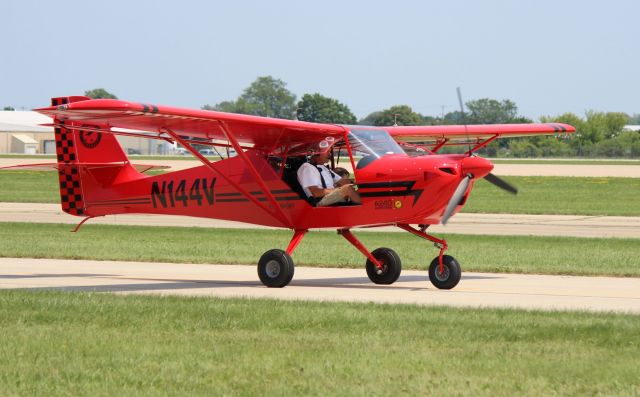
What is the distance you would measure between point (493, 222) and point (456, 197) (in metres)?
19.4

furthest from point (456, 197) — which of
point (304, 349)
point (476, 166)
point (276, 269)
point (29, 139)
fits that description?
point (29, 139)

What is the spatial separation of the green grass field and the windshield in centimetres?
2382

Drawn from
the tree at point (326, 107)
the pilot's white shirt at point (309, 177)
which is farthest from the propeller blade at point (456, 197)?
the tree at point (326, 107)

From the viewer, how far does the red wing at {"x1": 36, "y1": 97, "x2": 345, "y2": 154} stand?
551 inches

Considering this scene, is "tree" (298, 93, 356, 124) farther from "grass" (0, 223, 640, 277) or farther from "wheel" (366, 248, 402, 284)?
"wheel" (366, 248, 402, 284)

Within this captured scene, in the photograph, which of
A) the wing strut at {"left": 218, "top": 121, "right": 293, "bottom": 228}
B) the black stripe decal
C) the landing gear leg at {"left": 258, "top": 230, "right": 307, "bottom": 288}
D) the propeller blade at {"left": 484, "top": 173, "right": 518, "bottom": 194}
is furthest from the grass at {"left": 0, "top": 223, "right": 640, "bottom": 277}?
the black stripe decal

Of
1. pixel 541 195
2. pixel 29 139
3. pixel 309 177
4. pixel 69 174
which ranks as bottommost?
pixel 29 139

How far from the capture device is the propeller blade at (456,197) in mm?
14945

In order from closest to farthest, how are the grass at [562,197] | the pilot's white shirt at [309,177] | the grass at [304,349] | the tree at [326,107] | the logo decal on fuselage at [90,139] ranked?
the grass at [304,349] < the pilot's white shirt at [309,177] < the logo decal on fuselage at [90,139] < the grass at [562,197] < the tree at [326,107]

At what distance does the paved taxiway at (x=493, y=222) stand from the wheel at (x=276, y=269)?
42.1ft

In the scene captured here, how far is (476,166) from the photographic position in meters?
15.0

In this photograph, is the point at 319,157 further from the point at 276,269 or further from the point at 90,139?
the point at 90,139

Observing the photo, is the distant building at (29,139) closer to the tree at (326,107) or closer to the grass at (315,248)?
the tree at (326,107)

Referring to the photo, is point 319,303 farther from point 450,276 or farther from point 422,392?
point 422,392
